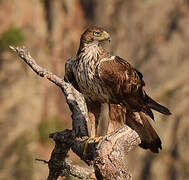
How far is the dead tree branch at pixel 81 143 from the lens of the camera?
203 inches

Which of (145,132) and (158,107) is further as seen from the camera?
(145,132)

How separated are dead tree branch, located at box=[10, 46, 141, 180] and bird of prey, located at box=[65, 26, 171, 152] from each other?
269 millimetres

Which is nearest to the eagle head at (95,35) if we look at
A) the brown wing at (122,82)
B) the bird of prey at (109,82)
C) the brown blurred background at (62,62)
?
the bird of prey at (109,82)

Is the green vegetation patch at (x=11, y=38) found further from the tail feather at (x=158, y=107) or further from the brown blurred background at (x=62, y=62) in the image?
the tail feather at (x=158, y=107)

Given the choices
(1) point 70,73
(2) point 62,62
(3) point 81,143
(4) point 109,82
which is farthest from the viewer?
(2) point 62,62

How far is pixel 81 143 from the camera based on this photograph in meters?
6.28

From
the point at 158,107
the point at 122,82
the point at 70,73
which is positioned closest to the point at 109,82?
the point at 122,82

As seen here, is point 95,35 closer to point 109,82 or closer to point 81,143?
point 109,82

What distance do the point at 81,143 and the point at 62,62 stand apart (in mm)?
14277

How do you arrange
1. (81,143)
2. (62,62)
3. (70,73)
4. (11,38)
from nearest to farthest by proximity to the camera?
(81,143) < (70,73) < (11,38) < (62,62)

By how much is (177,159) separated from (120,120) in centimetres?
1044

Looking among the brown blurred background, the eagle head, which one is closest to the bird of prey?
the eagle head

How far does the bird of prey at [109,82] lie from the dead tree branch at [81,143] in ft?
0.88

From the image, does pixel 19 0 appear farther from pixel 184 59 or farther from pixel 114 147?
pixel 114 147
